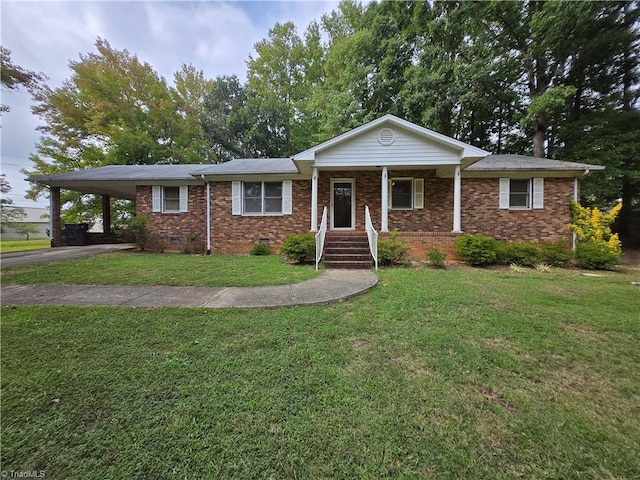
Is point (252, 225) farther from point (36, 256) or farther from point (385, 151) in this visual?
point (36, 256)

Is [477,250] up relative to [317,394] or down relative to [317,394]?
up

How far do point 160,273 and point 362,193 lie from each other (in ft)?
25.2

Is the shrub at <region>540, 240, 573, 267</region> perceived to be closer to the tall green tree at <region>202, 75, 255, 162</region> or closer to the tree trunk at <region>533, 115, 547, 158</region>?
the tree trunk at <region>533, 115, 547, 158</region>

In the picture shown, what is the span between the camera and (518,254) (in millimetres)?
7961

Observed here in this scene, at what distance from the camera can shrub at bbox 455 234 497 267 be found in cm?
789

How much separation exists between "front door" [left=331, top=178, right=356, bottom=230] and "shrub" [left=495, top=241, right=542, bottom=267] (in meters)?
5.20

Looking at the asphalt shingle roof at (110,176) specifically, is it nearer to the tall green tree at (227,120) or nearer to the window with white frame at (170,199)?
the window with white frame at (170,199)

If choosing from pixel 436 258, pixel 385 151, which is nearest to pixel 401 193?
pixel 385 151

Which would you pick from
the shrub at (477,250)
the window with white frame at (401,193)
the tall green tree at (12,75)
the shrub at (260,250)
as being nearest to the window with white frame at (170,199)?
the shrub at (260,250)

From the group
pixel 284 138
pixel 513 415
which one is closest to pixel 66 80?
pixel 284 138

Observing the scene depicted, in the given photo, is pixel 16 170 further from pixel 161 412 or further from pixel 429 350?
pixel 429 350

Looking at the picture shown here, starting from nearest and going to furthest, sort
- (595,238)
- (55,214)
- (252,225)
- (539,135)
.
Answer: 1. (595,238)
2. (252,225)
3. (55,214)
4. (539,135)

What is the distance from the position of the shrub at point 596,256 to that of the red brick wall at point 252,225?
9.02m

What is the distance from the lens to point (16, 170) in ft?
58.7
